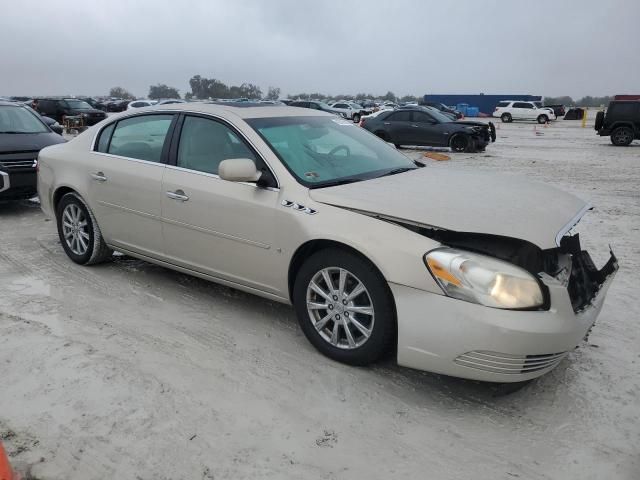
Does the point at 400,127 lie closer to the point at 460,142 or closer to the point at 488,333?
the point at 460,142

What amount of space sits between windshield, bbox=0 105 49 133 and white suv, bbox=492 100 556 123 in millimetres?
40413

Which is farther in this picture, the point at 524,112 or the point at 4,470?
the point at 524,112

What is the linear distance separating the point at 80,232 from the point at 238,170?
2392mm

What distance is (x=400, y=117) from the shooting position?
1900 centimetres

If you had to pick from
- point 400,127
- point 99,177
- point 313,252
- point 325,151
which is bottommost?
point 313,252

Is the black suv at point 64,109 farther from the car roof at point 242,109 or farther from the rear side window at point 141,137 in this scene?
the car roof at point 242,109

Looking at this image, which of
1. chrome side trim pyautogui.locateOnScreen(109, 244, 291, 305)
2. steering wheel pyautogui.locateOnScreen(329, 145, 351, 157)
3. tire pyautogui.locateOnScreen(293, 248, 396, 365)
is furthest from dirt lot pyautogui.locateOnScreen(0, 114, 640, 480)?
steering wheel pyautogui.locateOnScreen(329, 145, 351, 157)

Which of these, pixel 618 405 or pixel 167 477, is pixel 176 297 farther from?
pixel 618 405

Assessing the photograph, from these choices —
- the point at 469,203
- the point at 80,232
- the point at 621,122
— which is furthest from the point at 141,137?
the point at 621,122

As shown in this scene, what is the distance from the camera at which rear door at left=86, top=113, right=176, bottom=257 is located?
4402 mm

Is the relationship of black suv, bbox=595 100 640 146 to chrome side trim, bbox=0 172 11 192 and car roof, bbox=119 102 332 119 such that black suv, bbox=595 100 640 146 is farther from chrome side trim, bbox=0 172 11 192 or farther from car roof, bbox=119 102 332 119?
chrome side trim, bbox=0 172 11 192

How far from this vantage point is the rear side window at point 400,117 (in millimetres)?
18938

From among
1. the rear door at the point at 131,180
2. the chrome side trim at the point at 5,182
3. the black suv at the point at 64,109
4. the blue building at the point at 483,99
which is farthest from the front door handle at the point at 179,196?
the blue building at the point at 483,99

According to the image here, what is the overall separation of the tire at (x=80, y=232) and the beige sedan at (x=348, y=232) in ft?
0.09
